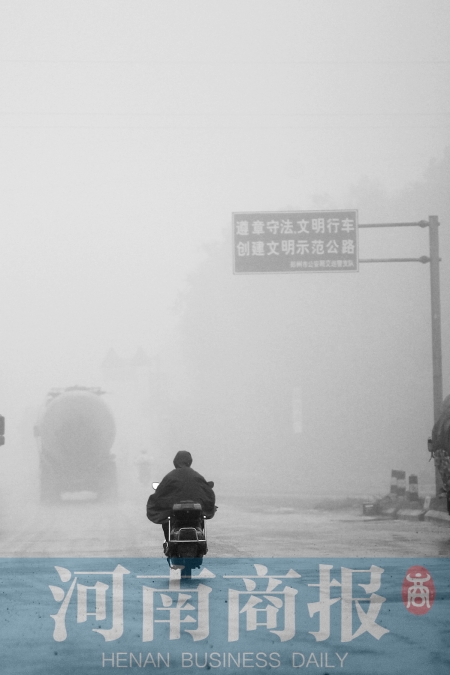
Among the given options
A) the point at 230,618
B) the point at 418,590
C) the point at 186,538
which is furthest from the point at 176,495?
the point at 230,618

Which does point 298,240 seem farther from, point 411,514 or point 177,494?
point 177,494

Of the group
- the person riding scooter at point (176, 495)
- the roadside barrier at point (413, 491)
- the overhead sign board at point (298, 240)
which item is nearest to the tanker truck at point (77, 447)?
the overhead sign board at point (298, 240)

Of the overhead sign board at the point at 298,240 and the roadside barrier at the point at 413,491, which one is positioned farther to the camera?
the overhead sign board at the point at 298,240

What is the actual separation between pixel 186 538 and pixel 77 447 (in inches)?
861

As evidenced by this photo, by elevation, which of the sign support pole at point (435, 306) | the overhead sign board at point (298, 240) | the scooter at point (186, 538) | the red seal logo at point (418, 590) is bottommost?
the red seal logo at point (418, 590)

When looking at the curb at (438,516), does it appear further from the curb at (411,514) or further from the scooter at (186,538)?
the scooter at (186,538)

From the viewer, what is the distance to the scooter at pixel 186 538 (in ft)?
39.8

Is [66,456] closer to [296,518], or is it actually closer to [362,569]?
[296,518]

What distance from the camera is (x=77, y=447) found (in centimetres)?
3362

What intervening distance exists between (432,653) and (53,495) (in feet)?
87.2

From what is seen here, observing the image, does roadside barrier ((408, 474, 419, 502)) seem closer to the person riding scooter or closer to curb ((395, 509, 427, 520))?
curb ((395, 509, 427, 520))

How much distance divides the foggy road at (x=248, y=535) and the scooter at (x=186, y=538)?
85.4 inches

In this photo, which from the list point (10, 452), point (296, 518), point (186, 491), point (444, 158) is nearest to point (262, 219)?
point (296, 518)

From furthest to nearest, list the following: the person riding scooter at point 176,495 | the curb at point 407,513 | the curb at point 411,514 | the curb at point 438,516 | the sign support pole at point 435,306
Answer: the sign support pole at point 435,306 → the curb at point 411,514 → the curb at point 407,513 → the curb at point 438,516 → the person riding scooter at point 176,495
